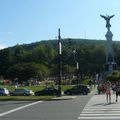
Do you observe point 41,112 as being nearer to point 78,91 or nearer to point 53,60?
point 78,91

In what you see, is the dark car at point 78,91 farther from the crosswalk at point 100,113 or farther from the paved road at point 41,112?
the crosswalk at point 100,113

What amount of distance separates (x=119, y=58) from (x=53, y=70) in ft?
95.2

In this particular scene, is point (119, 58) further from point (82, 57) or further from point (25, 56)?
point (25, 56)

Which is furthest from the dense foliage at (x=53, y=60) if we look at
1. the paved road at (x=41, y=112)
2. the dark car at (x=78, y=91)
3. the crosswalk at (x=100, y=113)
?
the crosswalk at (x=100, y=113)

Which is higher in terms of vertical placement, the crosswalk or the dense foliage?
the dense foliage

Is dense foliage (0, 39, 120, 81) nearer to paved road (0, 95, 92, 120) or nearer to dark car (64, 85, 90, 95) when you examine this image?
dark car (64, 85, 90, 95)

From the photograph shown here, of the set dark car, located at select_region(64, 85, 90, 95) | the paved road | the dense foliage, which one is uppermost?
the dense foliage

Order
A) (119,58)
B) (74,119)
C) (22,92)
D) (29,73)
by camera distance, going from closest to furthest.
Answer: (74,119) < (22,92) < (29,73) < (119,58)

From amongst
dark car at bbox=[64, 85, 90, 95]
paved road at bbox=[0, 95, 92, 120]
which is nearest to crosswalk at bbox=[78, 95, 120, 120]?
paved road at bbox=[0, 95, 92, 120]

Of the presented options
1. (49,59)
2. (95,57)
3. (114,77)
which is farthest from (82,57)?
(114,77)

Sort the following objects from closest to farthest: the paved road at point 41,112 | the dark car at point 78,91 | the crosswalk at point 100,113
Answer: the crosswalk at point 100,113 < the paved road at point 41,112 < the dark car at point 78,91

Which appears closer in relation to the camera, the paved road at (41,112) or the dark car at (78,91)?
the paved road at (41,112)

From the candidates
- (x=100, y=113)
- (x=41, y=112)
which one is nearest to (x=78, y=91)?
(x=41, y=112)

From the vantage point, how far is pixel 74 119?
68.8 feet
